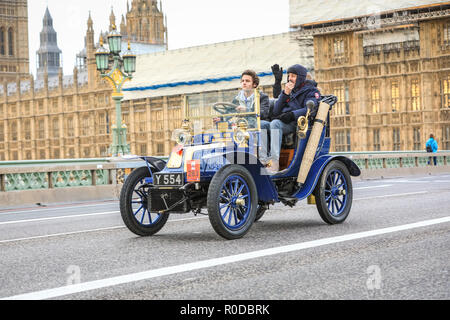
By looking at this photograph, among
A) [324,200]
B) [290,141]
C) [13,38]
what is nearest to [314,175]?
[324,200]

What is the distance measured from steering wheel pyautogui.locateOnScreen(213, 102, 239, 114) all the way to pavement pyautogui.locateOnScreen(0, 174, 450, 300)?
4.53 feet

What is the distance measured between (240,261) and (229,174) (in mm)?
1360

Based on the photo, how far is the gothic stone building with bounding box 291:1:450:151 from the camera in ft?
135

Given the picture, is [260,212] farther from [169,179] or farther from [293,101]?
[169,179]

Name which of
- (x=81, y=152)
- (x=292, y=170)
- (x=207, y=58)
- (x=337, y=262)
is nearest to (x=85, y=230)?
(x=292, y=170)

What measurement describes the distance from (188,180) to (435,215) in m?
3.58

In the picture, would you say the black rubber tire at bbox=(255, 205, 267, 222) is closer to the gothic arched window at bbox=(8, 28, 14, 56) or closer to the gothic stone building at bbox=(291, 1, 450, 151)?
the gothic stone building at bbox=(291, 1, 450, 151)

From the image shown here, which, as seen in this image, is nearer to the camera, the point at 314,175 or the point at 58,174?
the point at 314,175

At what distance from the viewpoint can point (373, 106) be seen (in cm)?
4416

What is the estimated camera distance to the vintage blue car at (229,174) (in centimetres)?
701

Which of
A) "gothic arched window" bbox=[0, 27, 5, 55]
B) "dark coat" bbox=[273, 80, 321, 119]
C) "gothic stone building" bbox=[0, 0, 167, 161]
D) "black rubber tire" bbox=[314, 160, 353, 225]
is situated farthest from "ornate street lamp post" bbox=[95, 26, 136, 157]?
"gothic arched window" bbox=[0, 27, 5, 55]

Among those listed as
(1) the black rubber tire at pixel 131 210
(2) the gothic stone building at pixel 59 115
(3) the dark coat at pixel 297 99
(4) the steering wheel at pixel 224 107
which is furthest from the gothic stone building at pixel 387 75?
(1) the black rubber tire at pixel 131 210

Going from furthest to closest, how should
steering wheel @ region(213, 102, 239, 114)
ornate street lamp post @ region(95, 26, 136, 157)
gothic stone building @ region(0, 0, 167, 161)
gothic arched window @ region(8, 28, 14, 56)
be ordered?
gothic arched window @ region(8, 28, 14, 56), gothic stone building @ region(0, 0, 167, 161), ornate street lamp post @ region(95, 26, 136, 157), steering wheel @ region(213, 102, 239, 114)

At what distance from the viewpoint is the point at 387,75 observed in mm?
43188
